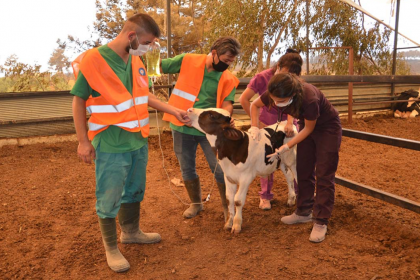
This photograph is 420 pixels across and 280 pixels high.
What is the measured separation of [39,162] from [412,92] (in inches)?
420

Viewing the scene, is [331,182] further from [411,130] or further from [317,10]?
[317,10]

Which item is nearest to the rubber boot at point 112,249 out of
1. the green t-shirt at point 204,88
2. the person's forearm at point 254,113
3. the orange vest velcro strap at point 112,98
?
the orange vest velcro strap at point 112,98

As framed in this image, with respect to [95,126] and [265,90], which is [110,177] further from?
[265,90]

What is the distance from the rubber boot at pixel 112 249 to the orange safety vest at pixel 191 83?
119cm

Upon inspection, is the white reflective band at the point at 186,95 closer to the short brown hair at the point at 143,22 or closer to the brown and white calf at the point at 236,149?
the brown and white calf at the point at 236,149

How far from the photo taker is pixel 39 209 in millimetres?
4195

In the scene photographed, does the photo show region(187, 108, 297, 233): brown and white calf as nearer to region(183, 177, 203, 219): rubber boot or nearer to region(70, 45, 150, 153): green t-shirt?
region(183, 177, 203, 219): rubber boot

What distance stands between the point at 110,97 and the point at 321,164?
6.48 feet

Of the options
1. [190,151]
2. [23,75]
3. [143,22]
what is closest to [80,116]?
[143,22]

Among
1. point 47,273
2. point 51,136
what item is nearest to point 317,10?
point 51,136

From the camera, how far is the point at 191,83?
3447 mm

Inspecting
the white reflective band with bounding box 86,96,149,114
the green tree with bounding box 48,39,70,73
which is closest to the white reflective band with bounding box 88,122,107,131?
the white reflective band with bounding box 86,96,149,114

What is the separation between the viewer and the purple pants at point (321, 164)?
10.4ft

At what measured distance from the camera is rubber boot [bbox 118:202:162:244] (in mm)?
3150
